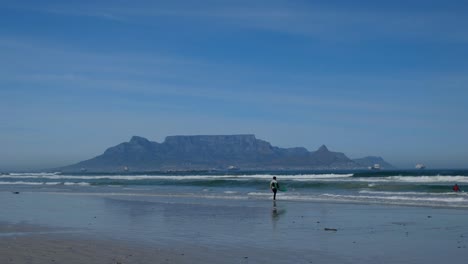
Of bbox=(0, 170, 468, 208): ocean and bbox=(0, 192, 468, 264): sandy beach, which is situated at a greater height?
Answer: bbox=(0, 170, 468, 208): ocean

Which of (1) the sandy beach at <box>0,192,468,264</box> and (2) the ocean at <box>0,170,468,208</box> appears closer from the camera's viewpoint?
(1) the sandy beach at <box>0,192,468,264</box>

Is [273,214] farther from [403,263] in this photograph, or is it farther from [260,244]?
[403,263]

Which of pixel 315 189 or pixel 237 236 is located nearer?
pixel 237 236

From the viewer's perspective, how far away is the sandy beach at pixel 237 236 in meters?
10.9

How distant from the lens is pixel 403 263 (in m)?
10.2

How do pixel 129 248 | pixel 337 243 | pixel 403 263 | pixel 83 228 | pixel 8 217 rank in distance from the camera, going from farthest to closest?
1. pixel 8 217
2. pixel 83 228
3. pixel 337 243
4. pixel 129 248
5. pixel 403 263

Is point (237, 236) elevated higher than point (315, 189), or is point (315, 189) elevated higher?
point (315, 189)

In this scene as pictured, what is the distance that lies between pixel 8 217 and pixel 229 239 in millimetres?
9826

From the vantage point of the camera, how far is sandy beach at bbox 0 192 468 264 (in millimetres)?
10930

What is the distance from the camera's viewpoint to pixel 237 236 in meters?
14.0

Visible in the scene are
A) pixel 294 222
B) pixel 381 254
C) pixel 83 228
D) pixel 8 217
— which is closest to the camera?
pixel 381 254

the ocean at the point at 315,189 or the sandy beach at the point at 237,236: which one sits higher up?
the ocean at the point at 315,189

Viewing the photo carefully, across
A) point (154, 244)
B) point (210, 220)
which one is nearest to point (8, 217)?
point (210, 220)

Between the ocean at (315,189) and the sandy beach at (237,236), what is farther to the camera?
the ocean at (315,189)
